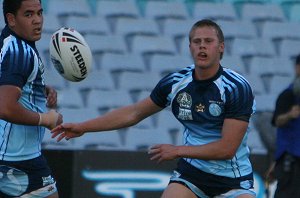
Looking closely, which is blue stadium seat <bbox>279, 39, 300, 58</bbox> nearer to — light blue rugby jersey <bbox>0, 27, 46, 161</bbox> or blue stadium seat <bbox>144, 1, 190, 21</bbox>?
blue stadium seat <bbox>144, 1, 190, 21</bbox>

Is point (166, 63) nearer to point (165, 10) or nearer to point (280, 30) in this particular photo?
point (165, 10)

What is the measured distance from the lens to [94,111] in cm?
1001

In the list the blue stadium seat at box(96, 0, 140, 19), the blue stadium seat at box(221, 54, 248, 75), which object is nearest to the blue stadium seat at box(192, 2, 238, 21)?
the blue stadium seat at box(221, 54, 248, 75)

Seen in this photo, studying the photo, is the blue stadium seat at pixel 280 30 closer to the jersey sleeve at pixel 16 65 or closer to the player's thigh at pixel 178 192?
the player's thigh at pixel 178 192

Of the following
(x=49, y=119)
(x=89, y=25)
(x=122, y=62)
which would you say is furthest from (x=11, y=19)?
(x=89, y=25)

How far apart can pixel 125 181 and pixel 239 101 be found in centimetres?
306

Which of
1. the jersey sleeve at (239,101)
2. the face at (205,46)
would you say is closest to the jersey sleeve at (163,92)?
the face at (205,46)

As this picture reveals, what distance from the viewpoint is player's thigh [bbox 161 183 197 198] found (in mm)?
6134

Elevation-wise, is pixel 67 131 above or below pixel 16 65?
below

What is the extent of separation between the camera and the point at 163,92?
6.38 m

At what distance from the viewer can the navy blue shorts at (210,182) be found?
624 centimetres

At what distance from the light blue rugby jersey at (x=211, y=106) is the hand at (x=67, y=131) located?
649 mm

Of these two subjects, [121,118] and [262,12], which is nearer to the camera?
[121,118]

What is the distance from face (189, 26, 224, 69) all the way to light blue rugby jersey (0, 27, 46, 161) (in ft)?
3.26
